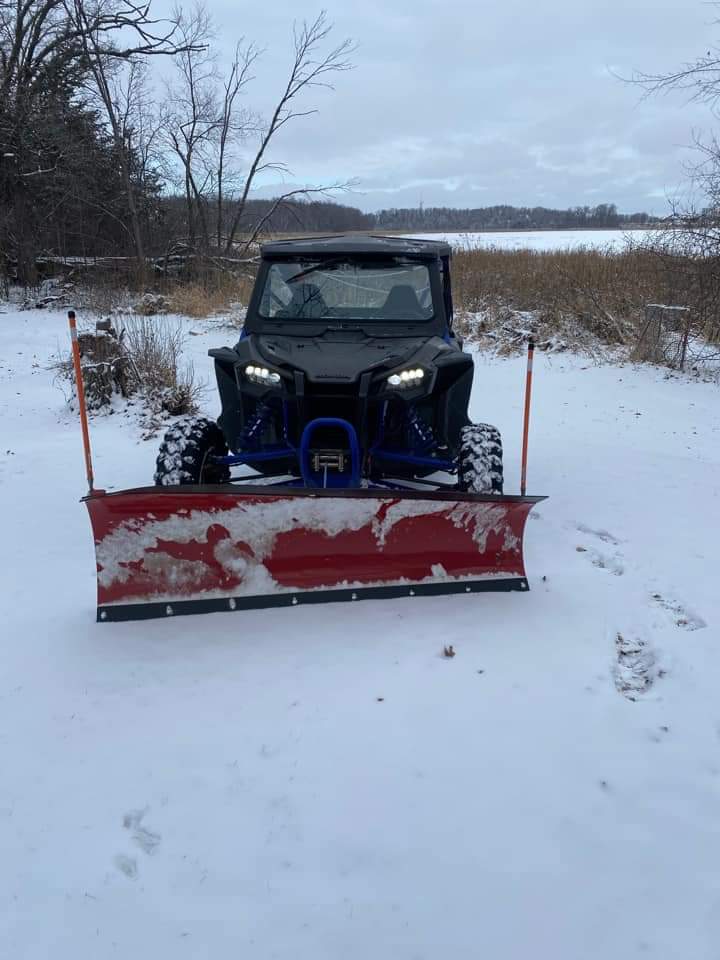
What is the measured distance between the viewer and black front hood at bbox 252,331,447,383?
379cm

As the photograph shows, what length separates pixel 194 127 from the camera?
67.9 ft

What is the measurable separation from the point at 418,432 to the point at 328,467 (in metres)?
0.60

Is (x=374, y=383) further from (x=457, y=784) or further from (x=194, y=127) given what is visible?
(x=194, y=127)

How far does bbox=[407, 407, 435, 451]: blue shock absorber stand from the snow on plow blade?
2.58ft

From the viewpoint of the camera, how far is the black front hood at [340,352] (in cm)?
379

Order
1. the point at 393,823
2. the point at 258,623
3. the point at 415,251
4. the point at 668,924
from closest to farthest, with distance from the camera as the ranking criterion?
the point at 668,924
the point at 393,823
the point at 258,623
the point at 415,251

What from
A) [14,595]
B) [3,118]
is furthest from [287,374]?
[3,118]

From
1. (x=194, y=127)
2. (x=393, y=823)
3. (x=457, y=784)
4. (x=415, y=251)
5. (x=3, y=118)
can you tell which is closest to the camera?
(x=393, y=823)

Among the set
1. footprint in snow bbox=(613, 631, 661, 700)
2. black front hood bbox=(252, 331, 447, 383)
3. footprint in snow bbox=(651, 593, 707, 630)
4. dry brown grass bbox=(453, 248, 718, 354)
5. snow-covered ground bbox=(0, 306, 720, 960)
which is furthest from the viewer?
dry brown grass bbox=(453, 248, 718, 354)

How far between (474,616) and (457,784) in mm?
1091

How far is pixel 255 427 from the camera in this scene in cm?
417

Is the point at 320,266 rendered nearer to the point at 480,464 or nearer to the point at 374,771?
the point at 480,464

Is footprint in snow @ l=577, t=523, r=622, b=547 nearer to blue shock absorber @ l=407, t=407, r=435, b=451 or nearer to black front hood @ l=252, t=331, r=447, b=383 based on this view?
blue shock absorber @ l=407, t=407, r=435, b=451

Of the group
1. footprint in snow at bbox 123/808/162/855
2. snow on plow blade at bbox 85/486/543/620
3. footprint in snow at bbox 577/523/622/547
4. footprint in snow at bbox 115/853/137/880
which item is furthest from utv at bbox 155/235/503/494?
footprint in snow at bbox 115/853/137/880
